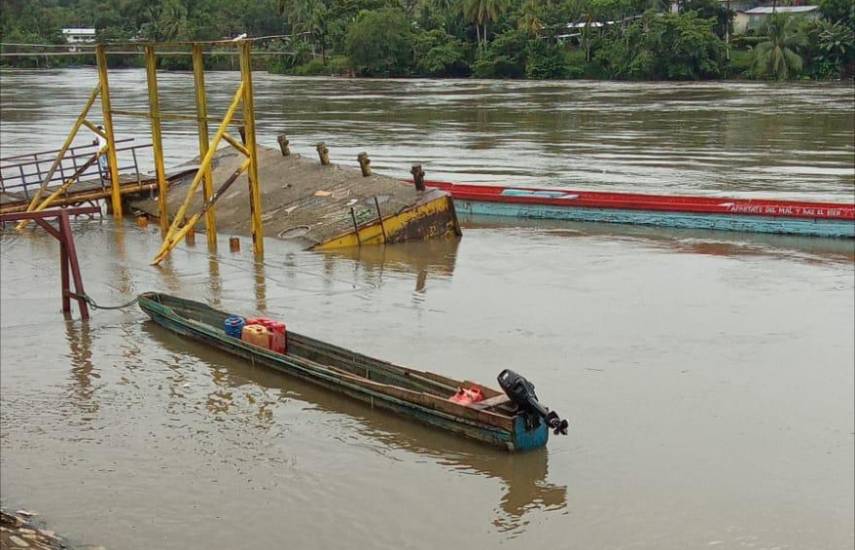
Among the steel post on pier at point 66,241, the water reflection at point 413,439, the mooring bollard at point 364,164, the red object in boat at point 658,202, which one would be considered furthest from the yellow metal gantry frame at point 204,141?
the red object in boat at point 658,202

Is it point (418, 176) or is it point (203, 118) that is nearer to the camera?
point (203, 118)

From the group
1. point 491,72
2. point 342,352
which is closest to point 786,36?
point 491,72

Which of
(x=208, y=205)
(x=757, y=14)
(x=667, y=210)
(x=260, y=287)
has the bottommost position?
(x=260, y=287)

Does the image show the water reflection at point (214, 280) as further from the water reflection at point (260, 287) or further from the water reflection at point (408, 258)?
the water reflection at point (408, 258)

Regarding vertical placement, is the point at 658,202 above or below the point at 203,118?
below

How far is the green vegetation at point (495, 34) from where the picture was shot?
2717 inches

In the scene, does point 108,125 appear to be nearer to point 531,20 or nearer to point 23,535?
point 23,535

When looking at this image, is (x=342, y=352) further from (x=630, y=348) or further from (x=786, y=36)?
(x=786, y=36)

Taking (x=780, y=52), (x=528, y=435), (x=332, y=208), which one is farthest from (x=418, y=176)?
(x=780, y=52)

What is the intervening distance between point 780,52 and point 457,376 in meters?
60.1

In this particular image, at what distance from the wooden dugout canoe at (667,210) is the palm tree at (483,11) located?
196ft

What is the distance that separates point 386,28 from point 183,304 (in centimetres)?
7071

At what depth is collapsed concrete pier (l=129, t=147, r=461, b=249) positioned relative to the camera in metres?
20.7

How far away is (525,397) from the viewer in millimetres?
10203
